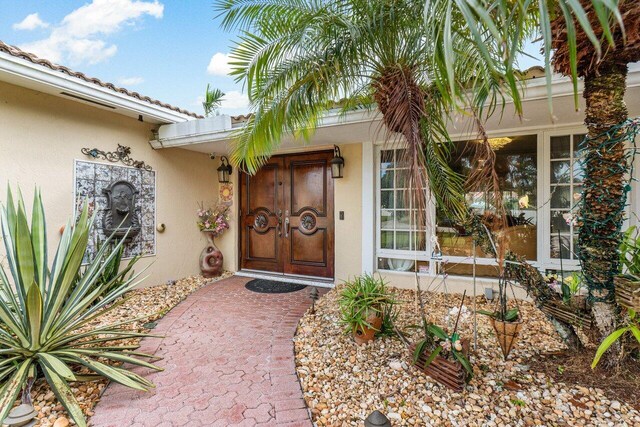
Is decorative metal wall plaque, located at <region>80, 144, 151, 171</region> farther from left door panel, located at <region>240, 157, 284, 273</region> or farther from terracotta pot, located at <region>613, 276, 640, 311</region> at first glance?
terracotta pot, located at <region>613, 276, 640, 311</region>

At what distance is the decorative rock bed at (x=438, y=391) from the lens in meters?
1.92

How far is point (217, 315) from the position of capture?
3852 millimetres

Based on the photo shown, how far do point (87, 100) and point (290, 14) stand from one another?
316 centimetres

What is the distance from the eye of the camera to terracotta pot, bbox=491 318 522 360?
92.7 inches

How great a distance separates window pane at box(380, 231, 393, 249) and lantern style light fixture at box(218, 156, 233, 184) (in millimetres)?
3181

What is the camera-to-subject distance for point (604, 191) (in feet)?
6.70

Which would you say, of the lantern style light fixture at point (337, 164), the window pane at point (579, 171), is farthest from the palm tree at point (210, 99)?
the window pane at point (579, 171)

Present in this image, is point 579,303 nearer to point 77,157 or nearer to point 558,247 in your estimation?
point 558,247

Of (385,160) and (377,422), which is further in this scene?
(385,160)

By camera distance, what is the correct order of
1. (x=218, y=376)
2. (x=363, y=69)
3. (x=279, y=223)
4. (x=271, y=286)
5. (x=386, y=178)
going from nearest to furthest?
(x=218, y=376), (x=363, y=69), (x=386, y=178), (x=271, y=286), (x=279, y=223)

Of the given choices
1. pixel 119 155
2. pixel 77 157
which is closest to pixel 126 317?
pixel 77 157

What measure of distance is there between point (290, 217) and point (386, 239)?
1.84m

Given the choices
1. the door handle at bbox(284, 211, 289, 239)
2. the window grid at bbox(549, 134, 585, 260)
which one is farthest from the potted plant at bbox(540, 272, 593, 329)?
the door handle at bbox(284, 211, 289, 239)

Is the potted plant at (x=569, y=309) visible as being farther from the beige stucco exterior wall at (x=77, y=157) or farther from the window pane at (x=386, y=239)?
the beige stucco exterior wall at (x=77, y=157)
